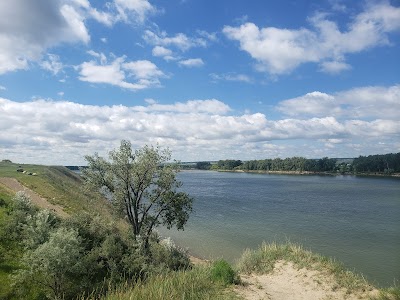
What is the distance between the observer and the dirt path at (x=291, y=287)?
12.7 meters

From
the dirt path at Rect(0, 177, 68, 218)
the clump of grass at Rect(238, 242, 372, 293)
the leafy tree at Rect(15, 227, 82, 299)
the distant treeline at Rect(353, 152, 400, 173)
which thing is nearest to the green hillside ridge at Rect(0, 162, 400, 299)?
the clump of grass at Rect(238, 242, 372, 293)

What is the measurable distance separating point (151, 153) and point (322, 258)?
18.8 m

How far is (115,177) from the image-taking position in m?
30.4

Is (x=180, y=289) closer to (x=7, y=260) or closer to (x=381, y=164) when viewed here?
(x=7, y=260)

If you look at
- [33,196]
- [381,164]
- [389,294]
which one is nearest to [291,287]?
[389,294]

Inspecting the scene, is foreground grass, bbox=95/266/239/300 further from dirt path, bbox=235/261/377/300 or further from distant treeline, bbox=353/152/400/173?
distant treeline, bbox=353/152/400/173

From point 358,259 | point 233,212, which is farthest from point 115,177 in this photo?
point 233,212

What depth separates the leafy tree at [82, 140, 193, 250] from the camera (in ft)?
99.0

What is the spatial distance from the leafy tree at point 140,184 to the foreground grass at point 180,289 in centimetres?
1754

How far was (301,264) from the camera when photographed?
15.6m

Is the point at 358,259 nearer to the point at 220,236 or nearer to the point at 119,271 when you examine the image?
the point at 220,236

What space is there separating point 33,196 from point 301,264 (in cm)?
3827

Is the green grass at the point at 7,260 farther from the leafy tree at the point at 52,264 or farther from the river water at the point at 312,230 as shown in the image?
the river water at the point at 312,230

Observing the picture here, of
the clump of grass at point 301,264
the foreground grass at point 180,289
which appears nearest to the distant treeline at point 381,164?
the clump of grass at point 301,264
